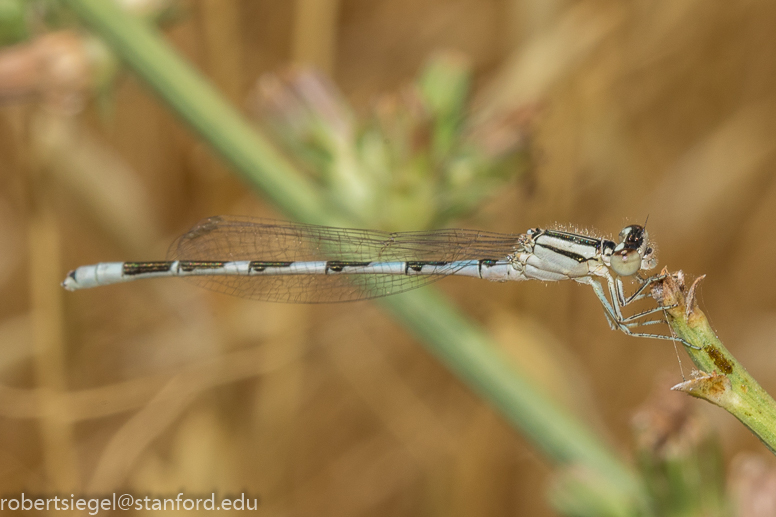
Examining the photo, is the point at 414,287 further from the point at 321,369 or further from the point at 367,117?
the point at 321,369

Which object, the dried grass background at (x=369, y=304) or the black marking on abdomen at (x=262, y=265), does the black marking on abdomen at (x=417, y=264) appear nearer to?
the dried grass background at (x=369, y=304)

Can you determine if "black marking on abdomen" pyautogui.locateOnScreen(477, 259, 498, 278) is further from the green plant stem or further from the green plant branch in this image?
the green plant branch

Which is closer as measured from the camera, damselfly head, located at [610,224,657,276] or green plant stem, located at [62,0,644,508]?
damselfly head, located at [610,224,657,276]

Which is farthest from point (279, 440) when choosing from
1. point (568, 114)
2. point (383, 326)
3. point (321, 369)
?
point (568, 114)

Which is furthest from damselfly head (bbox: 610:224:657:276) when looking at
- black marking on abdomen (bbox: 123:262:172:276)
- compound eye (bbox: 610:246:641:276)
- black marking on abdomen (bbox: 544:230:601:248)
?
black marking on abdomen (bbox: 123:262:172:276)

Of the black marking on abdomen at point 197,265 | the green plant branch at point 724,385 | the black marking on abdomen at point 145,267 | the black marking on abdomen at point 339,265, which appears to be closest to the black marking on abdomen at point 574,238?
the black marking on abdomen at point 339,265

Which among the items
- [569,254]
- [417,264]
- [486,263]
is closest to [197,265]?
[417,264]
